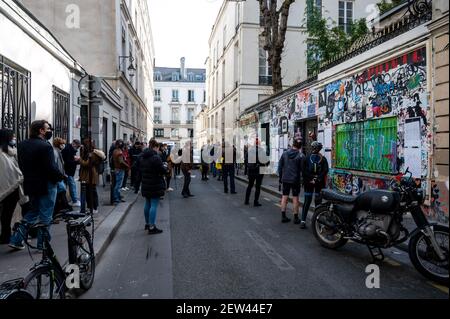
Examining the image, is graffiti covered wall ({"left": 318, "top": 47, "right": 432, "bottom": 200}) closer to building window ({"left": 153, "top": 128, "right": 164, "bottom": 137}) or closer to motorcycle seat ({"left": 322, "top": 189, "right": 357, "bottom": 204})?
motorcycle seat ({"left": 322, "top": 189, "right": 357, "bottom": 204})

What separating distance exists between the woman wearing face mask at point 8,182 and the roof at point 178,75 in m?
70.1

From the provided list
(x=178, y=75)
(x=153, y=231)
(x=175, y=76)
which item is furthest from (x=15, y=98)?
(x=178, y=75)

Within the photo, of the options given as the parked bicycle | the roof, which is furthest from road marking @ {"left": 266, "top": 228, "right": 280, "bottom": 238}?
the roof

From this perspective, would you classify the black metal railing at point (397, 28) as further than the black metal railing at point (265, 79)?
No

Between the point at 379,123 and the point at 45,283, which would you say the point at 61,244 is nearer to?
the point at 45,283

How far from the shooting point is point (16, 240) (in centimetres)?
589

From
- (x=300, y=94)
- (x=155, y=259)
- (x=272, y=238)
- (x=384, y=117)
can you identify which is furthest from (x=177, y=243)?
(x=300, y=94)

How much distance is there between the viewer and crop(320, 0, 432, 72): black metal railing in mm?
8772

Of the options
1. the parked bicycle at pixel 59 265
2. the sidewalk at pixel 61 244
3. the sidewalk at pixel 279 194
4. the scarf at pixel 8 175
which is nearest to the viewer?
the parked bicycle at pixel 59 265

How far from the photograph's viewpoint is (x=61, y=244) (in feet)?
20.9

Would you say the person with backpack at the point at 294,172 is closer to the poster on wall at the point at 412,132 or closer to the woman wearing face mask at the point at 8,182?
the poster on wall at the point at 412,132

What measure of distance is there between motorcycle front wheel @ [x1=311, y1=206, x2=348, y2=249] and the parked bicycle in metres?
3.53

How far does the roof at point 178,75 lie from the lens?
77481 mm

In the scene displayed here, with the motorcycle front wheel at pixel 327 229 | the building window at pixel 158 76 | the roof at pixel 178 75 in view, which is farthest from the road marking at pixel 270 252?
the building window at pixel 158 76
